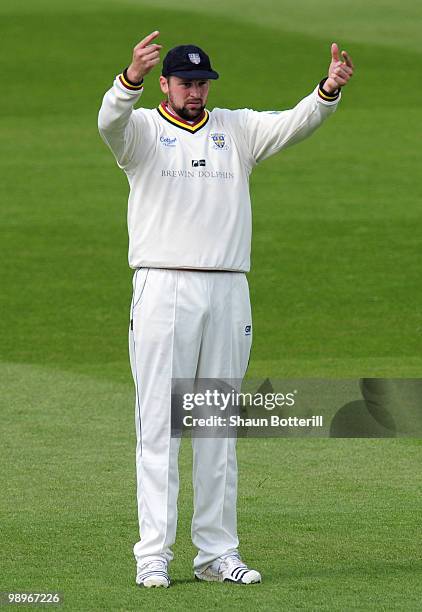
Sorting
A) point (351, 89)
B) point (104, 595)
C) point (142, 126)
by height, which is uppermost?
point (351, 89)

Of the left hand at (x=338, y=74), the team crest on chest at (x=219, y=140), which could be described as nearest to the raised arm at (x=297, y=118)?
the left hand at (x=338, y=74)


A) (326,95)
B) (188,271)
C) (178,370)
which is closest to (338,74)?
(326,95)

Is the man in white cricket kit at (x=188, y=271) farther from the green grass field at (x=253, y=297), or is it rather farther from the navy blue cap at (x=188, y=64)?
the green grass field at (x=253, y=297)

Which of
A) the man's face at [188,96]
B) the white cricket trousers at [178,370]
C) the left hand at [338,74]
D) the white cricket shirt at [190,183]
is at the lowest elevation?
the white cricket trousers at [178,370]

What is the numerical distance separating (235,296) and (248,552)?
48.9 inches

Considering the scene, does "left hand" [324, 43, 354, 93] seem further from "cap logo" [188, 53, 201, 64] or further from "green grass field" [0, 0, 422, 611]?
A: "green grass field" [0, 0, 422, 611]

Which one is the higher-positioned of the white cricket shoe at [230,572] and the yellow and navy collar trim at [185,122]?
the yellow and navy collar trim at [185,122]

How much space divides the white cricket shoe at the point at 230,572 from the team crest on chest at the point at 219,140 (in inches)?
66.7

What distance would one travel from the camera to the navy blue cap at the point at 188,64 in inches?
231

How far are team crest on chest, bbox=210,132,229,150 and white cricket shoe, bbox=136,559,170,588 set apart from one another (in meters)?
1.72

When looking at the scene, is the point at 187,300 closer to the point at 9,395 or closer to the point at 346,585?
the point at 346,585

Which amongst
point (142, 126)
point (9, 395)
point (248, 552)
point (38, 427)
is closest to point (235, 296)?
point (142, 126)

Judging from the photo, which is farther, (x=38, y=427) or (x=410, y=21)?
(x=410, y=21)

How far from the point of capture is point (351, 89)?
93.3ft
